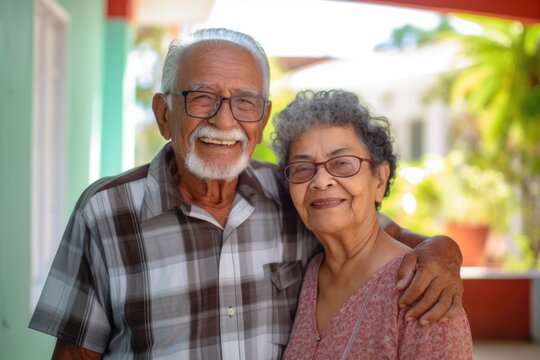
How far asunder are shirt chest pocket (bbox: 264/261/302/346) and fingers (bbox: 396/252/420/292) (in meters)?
0.48

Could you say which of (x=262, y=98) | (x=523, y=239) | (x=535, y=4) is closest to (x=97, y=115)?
(x=535, y=4)

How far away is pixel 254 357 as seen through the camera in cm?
231

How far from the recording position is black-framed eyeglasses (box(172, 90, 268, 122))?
233 centimetres

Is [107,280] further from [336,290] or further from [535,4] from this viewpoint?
[535,4]

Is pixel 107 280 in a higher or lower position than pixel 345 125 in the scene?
lower

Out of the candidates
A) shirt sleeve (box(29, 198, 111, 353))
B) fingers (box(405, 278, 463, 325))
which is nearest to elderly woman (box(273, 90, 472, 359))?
fingers (box(405, 278, 463, 325))

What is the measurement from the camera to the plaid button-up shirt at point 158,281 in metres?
2.21

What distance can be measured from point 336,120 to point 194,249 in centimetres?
69

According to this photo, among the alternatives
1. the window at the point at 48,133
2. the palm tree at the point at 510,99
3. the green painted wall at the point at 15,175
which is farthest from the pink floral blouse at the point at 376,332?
the palm tree at the point at 510,99

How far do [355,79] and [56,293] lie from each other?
63.0 ft

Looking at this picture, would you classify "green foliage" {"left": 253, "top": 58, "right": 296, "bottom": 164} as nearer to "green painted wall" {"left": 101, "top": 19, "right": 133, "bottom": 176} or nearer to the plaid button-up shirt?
"green painted wall" {"left": 101, "top": 19, "right": 133, "bottom": 176}

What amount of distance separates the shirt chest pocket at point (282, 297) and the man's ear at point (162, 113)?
2.14 feet

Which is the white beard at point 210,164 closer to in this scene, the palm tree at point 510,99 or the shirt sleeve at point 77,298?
the shirt sleeve at point 77,298

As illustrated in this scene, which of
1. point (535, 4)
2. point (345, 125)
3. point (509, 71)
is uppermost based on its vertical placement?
point (509, 71)
